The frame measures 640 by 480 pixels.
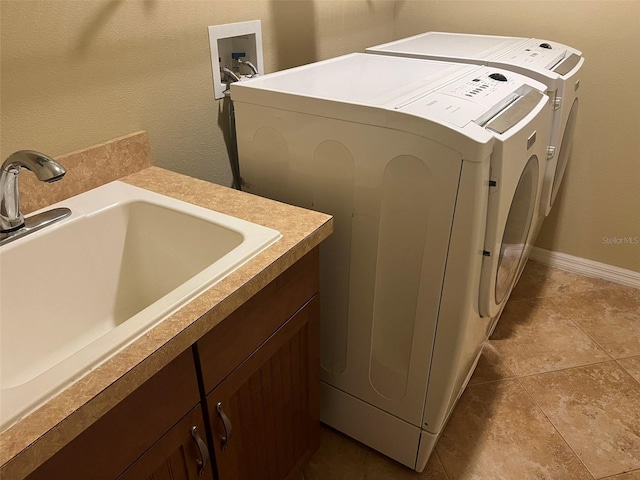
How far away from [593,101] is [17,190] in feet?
6.82

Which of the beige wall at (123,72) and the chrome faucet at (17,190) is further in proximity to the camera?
the beige wall at (123,72)

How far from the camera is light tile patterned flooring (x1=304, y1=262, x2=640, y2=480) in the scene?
57.1 inches

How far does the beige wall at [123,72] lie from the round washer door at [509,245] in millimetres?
858

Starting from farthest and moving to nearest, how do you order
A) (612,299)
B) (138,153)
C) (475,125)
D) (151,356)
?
(612,299) < (138,153) < (475,125) < (151,356)

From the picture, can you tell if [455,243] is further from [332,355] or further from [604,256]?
[604,256]

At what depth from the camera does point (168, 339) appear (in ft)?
2.32

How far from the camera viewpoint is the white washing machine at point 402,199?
1.00 metres

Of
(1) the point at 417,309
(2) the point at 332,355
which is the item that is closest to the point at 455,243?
(1) the point at 417,309

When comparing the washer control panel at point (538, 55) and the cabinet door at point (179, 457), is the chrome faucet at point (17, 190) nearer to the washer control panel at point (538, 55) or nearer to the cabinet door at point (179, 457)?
the cabinet door at point (179, 457)

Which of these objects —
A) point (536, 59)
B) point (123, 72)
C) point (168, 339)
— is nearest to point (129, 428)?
point (168, 339)

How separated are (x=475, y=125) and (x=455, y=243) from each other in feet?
0.80

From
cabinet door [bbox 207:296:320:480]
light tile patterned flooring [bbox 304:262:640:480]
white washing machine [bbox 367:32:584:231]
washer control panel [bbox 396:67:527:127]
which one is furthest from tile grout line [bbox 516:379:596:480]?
washer control panel [bbox 396:67:527:127]

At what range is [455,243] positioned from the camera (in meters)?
1.03

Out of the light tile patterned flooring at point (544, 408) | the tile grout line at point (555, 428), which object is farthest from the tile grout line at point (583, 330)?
the tile grout line at point (555, 428)
